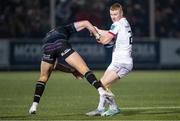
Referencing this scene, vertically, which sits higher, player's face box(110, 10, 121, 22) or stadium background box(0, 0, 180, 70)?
player's face box(110, 10, 121, 22)

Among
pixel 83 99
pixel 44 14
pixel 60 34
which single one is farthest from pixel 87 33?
pixel 60 34

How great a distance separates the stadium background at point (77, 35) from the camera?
103 feet

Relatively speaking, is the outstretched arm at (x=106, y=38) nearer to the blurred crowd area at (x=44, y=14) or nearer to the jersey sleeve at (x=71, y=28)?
the jersey sleeve at (x=71, y=28)

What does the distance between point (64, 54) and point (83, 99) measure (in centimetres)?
407

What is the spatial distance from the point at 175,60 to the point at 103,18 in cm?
393

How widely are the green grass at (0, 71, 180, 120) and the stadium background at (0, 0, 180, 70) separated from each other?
16.2 ft

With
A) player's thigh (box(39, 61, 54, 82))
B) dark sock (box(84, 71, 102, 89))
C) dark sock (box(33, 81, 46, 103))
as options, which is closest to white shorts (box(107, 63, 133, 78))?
dark sock (box(84, 71, 102, 89))

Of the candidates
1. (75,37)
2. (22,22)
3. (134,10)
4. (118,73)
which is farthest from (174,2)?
(118,73)

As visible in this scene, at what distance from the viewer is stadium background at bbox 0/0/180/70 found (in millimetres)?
31359

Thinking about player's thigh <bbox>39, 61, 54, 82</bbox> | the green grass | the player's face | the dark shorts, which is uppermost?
the player's face

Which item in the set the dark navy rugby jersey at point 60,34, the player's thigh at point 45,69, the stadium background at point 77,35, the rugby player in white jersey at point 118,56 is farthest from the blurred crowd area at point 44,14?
the rugby player in white jersey at point 118,56

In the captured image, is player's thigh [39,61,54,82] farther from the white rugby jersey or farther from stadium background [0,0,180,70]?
stadium background [0,0,180,70]

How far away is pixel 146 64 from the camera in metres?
32.1

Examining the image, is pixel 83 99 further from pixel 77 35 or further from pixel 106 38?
pixel 77 35
